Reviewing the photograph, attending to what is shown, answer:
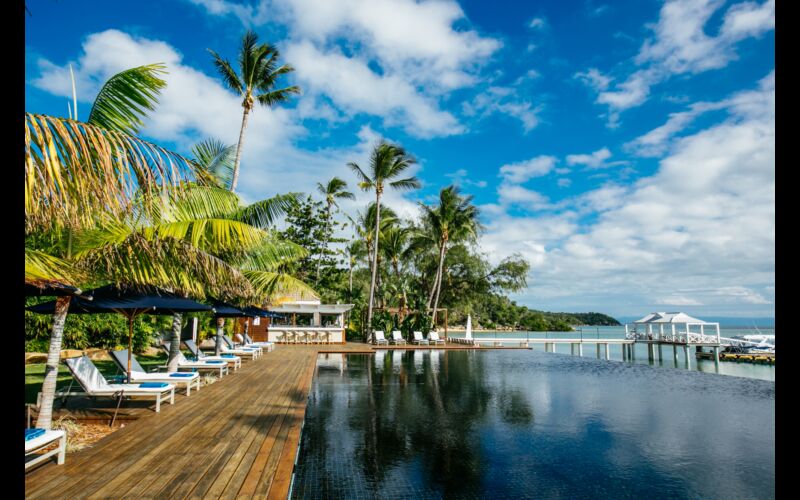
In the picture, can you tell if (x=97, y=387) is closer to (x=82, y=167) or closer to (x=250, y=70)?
(x=82, y=167)

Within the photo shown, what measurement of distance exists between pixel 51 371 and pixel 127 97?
3132mm

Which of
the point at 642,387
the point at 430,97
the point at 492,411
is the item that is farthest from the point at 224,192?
the point at 642,387

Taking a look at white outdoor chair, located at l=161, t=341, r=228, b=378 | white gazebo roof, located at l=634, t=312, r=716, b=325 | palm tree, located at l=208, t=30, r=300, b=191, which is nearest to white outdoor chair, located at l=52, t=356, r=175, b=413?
white outdoor chair, located at l=161, t=341, r=228, b=378

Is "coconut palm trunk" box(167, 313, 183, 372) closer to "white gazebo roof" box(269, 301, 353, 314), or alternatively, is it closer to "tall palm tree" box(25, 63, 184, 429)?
"tall palm tree" box(25, 63, 184, 429)

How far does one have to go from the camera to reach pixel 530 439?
669 cm

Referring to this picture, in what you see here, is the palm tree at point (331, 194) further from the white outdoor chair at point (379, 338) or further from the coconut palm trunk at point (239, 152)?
the coconut palm trunk at point (239, 152)

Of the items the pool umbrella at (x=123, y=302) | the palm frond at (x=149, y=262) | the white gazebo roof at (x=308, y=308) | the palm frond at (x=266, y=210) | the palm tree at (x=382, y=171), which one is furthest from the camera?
the palm tree at (x=382, y=171)

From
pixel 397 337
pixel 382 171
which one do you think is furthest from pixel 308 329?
pixel 382 171

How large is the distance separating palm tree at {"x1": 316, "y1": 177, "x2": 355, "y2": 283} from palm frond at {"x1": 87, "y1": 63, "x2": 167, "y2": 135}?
2554 cm

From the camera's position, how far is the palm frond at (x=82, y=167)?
2865mm

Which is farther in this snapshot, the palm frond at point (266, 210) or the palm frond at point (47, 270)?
the palm frond at point (266, 210)

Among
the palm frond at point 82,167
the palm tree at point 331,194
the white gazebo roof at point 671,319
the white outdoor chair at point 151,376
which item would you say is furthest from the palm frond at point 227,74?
the white gazebo roof at point 671,319

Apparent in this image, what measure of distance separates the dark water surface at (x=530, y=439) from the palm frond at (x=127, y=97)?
3900mm

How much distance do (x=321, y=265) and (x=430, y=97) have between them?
20.8 meters
